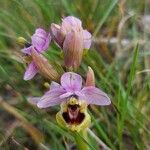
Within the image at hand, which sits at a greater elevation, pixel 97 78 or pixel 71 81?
pixel 71 81

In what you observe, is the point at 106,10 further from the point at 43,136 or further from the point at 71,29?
the point at 71,29

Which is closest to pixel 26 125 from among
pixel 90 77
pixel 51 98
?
pixel 51 98

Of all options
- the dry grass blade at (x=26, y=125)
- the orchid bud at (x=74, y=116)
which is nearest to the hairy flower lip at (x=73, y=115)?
the orchid bud at (x=74, y=116)

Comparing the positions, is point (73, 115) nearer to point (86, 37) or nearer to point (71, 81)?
point (71, 81)

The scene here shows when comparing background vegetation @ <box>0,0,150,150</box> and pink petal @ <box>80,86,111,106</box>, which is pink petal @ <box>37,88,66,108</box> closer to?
pink petal @ <box>80,86,111,106</box>

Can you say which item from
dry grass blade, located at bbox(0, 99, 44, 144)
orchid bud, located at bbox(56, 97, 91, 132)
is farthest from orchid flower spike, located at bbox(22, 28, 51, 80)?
dry grass blade, located at bbox(0, 99, 44, 144)

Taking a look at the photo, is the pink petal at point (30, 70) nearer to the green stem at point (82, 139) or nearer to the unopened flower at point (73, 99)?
the unopened flower at point (73, 99)

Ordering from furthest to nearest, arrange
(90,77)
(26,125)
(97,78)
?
(97,78)
(26,125)
(90,77)
